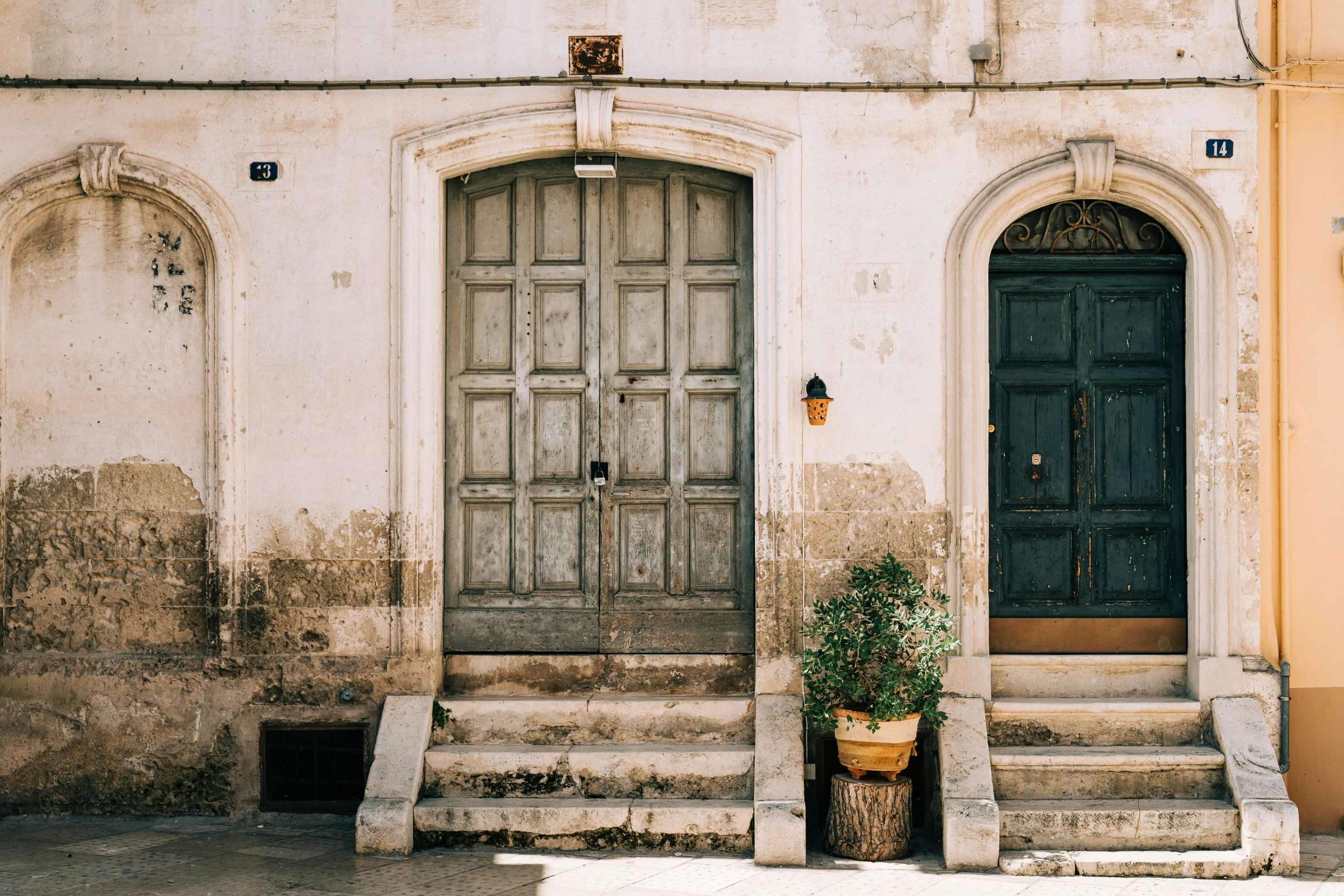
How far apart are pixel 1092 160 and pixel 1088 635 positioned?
274 centimetres

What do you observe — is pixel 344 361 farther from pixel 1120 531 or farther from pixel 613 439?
pixel 1120 531

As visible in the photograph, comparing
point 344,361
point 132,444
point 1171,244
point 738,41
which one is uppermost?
point 738,41

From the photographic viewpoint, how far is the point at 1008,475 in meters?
7.23

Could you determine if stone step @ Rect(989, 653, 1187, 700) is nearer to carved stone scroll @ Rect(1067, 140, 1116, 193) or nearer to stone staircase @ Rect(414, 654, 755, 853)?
stone staircase @ Rect(414, 654, 755, 853)

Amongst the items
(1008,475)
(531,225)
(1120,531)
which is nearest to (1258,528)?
(1120,531)

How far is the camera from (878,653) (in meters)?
6.36

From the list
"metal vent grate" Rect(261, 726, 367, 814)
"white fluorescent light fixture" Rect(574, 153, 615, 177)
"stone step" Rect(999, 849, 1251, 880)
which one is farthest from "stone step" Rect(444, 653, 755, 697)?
"white fluorescent light fixture" Rect(574, 153, 615, 177)

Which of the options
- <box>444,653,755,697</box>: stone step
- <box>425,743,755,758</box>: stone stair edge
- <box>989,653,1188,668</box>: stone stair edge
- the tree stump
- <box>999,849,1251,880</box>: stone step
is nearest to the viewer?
<box>999,849,1251,880</box>: stone step

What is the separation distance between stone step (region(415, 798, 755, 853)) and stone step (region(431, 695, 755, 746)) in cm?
59

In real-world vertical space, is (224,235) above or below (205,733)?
above

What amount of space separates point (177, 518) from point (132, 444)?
20.0 inches

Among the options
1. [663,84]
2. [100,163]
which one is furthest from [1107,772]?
[100,163]

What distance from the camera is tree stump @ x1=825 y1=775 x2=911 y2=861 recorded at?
6234 millimetres

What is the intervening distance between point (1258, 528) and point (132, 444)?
646 cm
